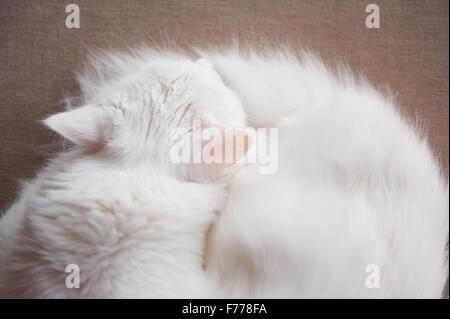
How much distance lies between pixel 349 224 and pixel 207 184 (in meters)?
0.31

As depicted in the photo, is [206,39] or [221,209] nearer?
[221,209]

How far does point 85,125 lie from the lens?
81cm

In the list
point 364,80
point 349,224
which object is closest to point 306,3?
point 364,80

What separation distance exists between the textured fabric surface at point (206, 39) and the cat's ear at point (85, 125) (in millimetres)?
323

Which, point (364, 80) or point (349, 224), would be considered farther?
point (364, 80)

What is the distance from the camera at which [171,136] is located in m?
0.81

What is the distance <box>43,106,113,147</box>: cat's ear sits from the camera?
2.60 ft

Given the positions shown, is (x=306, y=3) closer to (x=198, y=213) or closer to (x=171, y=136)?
(x=171, y=136)

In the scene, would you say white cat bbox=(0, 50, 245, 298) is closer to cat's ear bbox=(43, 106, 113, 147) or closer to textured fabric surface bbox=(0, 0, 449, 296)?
cat's ear bbox=(43, 106, 113, 147)

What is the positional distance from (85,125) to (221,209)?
350 mm
